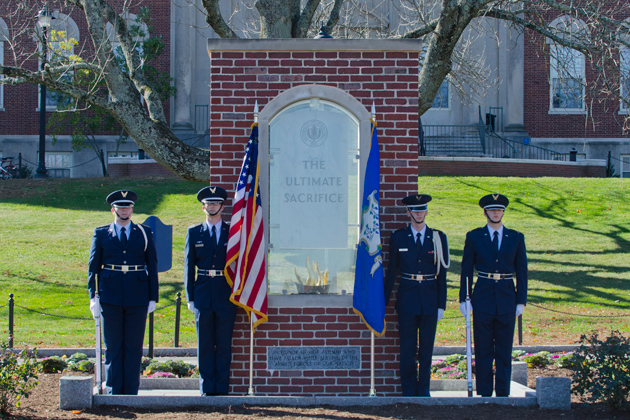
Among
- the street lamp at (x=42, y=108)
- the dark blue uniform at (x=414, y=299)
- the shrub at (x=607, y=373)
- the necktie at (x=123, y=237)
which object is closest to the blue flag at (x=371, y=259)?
the dark blue uniform at (x=414, y=299)

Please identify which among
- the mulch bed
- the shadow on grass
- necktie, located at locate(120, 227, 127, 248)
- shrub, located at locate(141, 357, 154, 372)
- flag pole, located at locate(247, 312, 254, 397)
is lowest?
shrub, located at locate(141, 357, 154, 372)

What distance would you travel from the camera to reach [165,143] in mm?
11258

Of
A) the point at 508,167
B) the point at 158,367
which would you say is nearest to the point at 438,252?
the point at 158,367

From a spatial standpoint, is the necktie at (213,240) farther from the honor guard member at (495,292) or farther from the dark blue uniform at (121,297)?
the honor guard member at (495,292)

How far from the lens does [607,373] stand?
6082 millimetres

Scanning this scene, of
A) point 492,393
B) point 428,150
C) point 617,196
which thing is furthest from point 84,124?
point 492,393

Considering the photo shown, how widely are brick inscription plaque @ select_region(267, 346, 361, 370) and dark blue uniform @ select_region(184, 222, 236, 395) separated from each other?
19.3 inches

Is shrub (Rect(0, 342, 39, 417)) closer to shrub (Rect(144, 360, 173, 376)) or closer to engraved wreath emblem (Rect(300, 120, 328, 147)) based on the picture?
shrub (Rect(144, 360, 173, 376))

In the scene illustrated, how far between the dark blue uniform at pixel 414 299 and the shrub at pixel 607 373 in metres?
1.37

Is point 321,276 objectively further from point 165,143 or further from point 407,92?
point 165,143

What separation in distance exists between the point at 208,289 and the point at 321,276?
1.24 meters

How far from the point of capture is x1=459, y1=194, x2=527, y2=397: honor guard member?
6875 millimetres

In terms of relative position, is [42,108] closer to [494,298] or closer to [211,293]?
[211,293]

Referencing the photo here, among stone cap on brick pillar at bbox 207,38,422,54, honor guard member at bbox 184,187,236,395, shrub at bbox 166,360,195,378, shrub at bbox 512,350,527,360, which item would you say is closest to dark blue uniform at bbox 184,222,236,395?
honor guard member at bbox 184,187,236,395
